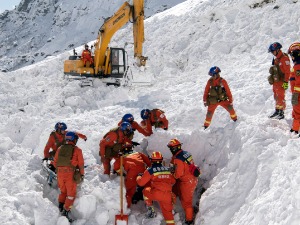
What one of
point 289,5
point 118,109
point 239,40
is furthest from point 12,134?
point 289,5

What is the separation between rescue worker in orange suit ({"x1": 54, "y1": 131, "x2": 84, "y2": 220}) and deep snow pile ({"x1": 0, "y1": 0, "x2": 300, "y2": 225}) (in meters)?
0.21

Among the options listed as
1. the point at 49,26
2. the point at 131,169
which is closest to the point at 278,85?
the point at 131,169

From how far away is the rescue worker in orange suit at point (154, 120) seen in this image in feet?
28.1

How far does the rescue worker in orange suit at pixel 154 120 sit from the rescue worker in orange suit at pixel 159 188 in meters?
1.97

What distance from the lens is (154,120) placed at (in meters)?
8.65

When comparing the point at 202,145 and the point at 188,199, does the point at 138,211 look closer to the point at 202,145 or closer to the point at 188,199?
the point at 188,199

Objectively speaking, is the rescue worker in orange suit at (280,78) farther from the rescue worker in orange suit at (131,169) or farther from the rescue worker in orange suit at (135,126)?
the rescue worker in orange suit at (131,169)

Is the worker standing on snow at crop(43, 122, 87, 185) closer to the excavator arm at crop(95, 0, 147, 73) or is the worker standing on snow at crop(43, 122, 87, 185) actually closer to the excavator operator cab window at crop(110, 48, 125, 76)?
the excavator arm at crop(95, 0, 147, 73)

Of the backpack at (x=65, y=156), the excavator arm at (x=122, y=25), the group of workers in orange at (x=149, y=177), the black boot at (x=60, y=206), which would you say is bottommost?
the black boot at (x=60, y=206)

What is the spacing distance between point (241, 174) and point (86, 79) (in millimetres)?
11055

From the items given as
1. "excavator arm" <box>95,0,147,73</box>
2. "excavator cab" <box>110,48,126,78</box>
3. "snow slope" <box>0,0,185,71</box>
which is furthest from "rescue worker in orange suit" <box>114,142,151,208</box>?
"snow slope" <box>0,0,185,71</box>

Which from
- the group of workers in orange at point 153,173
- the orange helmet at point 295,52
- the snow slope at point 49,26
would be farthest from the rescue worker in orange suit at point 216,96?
the snow slope at point 49,26

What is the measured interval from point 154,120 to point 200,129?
1196 mm

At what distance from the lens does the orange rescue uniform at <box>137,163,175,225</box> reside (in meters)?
6.37
